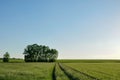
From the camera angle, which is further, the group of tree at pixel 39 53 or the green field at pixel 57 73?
the group of tree at pixel 39 53

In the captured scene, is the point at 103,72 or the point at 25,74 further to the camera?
the point at 103,72

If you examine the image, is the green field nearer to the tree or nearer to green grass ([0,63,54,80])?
green grass ([0,63,54,80])

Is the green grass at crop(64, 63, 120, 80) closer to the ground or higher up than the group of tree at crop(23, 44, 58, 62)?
closer to the ground

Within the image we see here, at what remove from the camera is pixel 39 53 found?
162625mm

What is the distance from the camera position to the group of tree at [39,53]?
154 meters

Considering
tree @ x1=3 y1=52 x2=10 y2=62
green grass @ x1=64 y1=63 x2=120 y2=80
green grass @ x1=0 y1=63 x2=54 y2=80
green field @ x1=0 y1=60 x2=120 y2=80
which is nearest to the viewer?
green grass @ x1=0 y1=63 x2=54 y2=80

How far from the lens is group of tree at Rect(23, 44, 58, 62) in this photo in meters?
154

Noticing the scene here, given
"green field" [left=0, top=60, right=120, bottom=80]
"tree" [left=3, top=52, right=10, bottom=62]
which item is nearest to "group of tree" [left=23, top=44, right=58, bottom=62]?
"tree" [left=3, top=52, right=10, bottom=62]

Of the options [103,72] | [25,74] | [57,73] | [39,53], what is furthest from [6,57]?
[25,74]

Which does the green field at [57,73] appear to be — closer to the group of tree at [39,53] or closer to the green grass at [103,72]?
the green grass at [103,72]

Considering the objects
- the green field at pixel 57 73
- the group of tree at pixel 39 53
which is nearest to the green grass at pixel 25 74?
the green field at pixel 57 73

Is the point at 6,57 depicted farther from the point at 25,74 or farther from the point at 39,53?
the point at 25,74

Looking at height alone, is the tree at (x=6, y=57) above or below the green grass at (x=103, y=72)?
above

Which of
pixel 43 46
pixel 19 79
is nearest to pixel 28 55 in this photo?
pixel 43 46
